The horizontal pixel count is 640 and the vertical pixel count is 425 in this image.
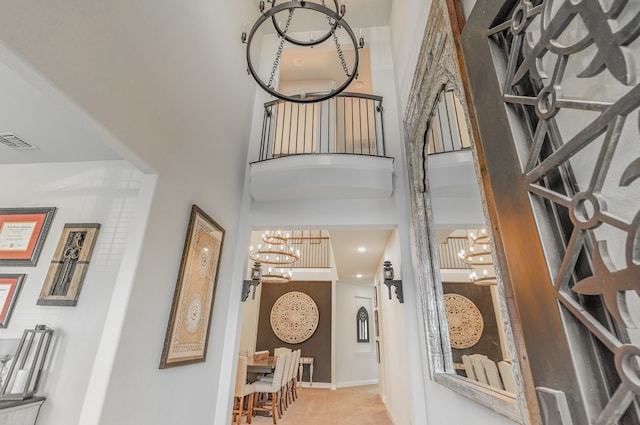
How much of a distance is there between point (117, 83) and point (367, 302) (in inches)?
369

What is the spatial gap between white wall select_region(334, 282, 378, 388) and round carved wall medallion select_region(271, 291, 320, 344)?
0.78 meters

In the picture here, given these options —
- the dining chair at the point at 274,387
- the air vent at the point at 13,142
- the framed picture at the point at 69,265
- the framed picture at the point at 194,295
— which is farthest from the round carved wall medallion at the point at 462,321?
the dining chair at the point at 274,387

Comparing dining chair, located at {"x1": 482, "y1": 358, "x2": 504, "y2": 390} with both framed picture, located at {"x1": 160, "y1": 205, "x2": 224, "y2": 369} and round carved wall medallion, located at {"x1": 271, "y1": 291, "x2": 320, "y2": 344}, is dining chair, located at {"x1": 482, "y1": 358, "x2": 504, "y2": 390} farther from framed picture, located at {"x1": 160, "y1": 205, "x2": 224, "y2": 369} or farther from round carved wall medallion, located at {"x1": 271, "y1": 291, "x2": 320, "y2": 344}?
round carved wall medallion, located at {"x1": 271, "y1": 291, "x2": 320, "y2": 344}

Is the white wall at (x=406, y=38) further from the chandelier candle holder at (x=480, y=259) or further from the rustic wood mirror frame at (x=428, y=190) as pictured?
the chandelier candle holder at (x=480, y=259)

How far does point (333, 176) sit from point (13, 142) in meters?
2.97

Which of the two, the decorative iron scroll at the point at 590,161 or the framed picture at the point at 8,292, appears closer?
the decorative iron scroll at the point at 590,161

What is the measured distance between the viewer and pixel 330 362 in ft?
27.2

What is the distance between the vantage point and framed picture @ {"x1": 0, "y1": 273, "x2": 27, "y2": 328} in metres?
2.39

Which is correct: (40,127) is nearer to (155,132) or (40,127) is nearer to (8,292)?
(155,132)

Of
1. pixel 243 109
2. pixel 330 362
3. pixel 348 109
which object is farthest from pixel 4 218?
pixel 330 362

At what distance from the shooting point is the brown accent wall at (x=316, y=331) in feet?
27.2

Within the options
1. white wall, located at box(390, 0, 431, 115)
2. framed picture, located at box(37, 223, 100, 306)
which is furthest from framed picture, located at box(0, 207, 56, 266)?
white wall, located at box(390, 0, 431, 115)

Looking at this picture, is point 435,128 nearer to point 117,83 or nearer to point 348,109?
point 117,83

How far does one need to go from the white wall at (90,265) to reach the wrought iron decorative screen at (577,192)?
231 centimetres
